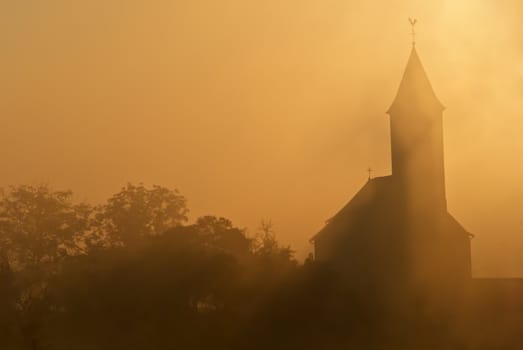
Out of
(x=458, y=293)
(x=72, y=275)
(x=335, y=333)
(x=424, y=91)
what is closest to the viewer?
(x=335, y=333)

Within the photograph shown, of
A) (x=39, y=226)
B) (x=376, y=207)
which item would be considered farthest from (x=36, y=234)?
(x=376, y=207)

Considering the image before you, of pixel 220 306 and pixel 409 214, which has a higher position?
pixel 409 214

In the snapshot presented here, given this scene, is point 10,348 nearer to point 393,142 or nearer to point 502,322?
point 502,322

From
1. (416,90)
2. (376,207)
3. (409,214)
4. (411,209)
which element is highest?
(416,90)

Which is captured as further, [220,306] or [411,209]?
[411,209]

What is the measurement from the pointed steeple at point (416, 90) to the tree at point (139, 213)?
2085 cm

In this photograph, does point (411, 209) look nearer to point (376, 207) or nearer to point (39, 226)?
point (376, 207)

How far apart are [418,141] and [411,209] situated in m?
5.84

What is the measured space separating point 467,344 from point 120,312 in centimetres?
1831

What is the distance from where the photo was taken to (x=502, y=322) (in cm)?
6228

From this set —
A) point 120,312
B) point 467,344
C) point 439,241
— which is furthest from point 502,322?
point 439,241

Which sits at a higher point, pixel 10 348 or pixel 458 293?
pixel 458 293

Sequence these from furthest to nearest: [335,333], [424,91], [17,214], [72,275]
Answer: [424,91], [17,214], [72,275], [335,333]

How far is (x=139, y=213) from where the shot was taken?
284ft
